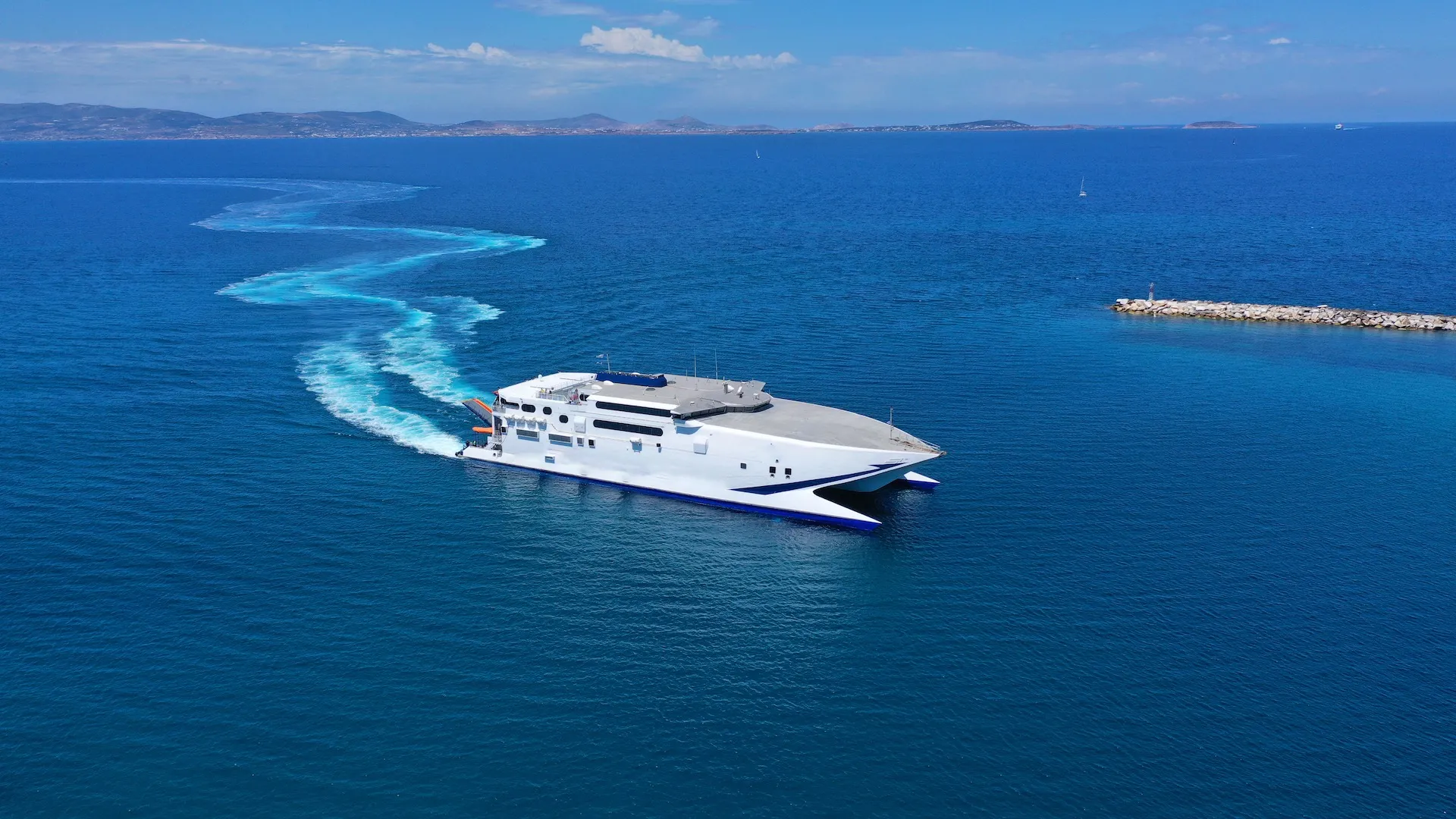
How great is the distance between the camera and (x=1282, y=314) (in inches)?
5413

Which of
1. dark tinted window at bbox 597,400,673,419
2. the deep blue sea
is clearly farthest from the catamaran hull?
dark tinted window at bbox 597,400,673,419

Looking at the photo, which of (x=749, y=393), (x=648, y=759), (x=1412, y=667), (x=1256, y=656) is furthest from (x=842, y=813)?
(x=749, y=393)

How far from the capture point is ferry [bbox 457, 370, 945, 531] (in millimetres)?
77938

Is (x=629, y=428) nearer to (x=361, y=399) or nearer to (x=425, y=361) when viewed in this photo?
(x=361, y=399)

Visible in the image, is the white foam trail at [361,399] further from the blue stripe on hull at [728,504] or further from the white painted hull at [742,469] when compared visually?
the white painted hull at [742,469]

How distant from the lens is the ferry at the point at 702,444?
77.9m

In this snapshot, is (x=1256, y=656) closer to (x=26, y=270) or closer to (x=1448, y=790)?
(x=1448, y=790)

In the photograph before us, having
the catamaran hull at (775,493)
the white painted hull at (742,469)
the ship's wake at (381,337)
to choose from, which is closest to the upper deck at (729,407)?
the white painted hull at (742,469)

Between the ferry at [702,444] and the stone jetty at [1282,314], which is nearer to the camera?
the ferry at [702,444]

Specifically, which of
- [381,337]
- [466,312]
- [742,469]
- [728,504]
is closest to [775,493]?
[742,469]

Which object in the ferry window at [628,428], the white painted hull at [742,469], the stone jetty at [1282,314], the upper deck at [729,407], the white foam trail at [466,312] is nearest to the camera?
the white painted hull at [742,469]

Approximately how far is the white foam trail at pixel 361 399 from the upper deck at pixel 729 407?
929 centimetres

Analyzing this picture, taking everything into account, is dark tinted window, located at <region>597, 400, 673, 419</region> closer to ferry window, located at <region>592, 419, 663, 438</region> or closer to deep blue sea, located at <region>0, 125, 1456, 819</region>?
ferry window, located at <region>592, 419, 663, 438</region>

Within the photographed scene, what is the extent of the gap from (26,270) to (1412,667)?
620ft
